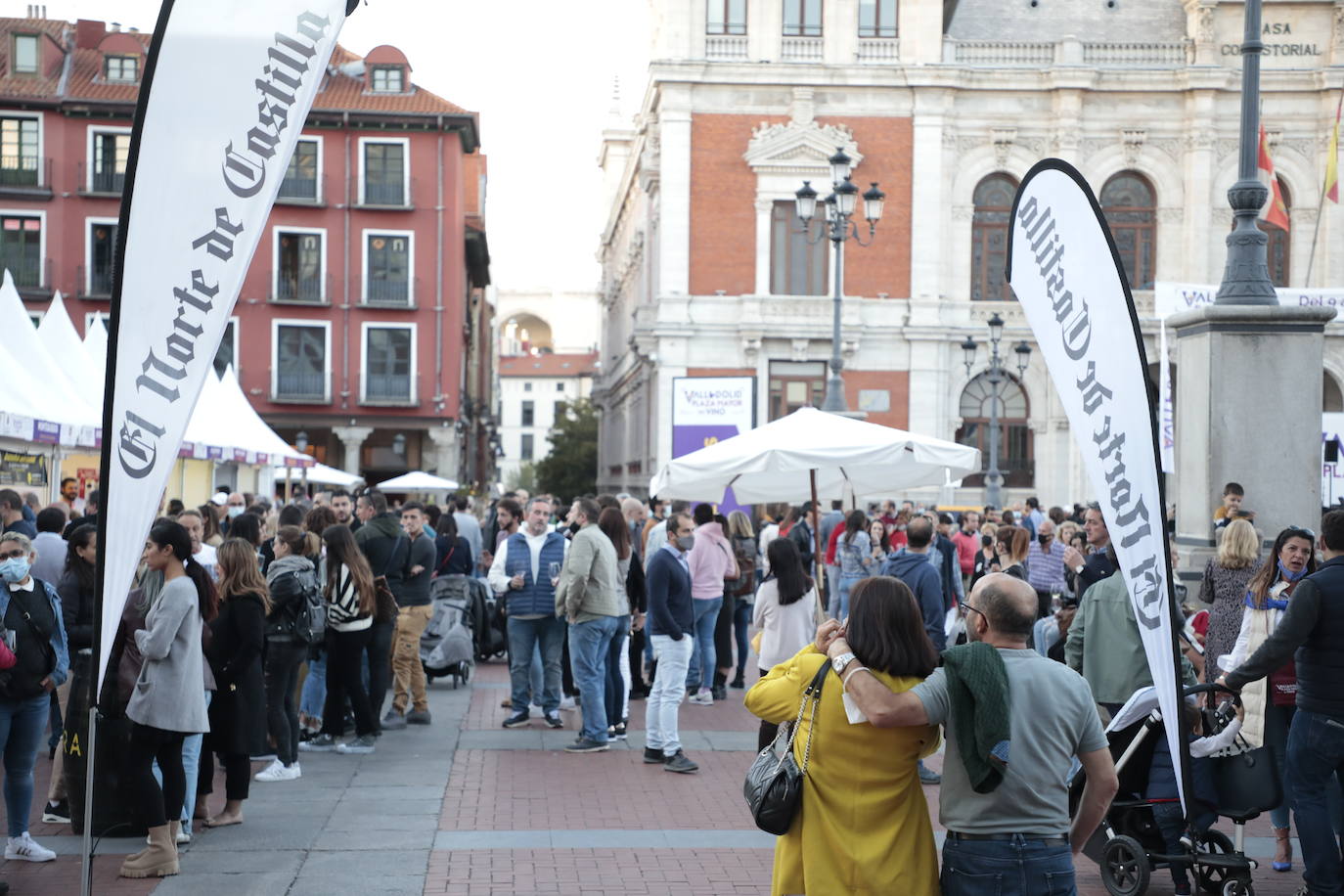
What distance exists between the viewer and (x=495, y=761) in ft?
35.4

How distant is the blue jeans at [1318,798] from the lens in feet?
21.5

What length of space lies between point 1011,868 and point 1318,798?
3.07 m

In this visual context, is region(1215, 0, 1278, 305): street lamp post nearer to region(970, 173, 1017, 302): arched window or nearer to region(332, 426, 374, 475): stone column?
region(970, 173, 1017, 302): arched window

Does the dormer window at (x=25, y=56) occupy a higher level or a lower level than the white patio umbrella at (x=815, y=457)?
higher

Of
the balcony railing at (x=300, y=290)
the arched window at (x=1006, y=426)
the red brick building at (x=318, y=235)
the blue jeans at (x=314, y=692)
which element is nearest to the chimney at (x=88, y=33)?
the red brick building at (x=318, y=235)

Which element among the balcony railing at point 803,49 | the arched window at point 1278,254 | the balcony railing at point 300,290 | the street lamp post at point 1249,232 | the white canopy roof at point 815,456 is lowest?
the white canopy roof at point 815,456

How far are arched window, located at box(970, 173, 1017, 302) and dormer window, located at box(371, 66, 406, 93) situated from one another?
20.1 meters

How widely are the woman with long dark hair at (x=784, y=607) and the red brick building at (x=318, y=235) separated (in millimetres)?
37599

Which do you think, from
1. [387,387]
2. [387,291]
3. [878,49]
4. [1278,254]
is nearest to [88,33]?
[387,291]

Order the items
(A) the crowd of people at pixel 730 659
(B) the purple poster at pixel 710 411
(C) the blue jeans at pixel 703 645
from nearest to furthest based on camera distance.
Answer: (A) the crowd of people at pixel 730 659
(C) the blue jeans at pixel 703 645
(B) the purple poster at pixel 710 411

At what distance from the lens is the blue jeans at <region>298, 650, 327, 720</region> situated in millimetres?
11594

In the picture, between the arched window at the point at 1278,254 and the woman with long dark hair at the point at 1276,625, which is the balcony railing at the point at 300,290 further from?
the woman with long dark hair at the point at 1276,625

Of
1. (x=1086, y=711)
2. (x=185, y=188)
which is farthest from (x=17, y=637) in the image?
(x=1086, y=711)

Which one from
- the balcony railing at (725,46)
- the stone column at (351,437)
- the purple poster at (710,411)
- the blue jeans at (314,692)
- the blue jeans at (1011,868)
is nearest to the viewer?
the blue jeans at (1011,868)
